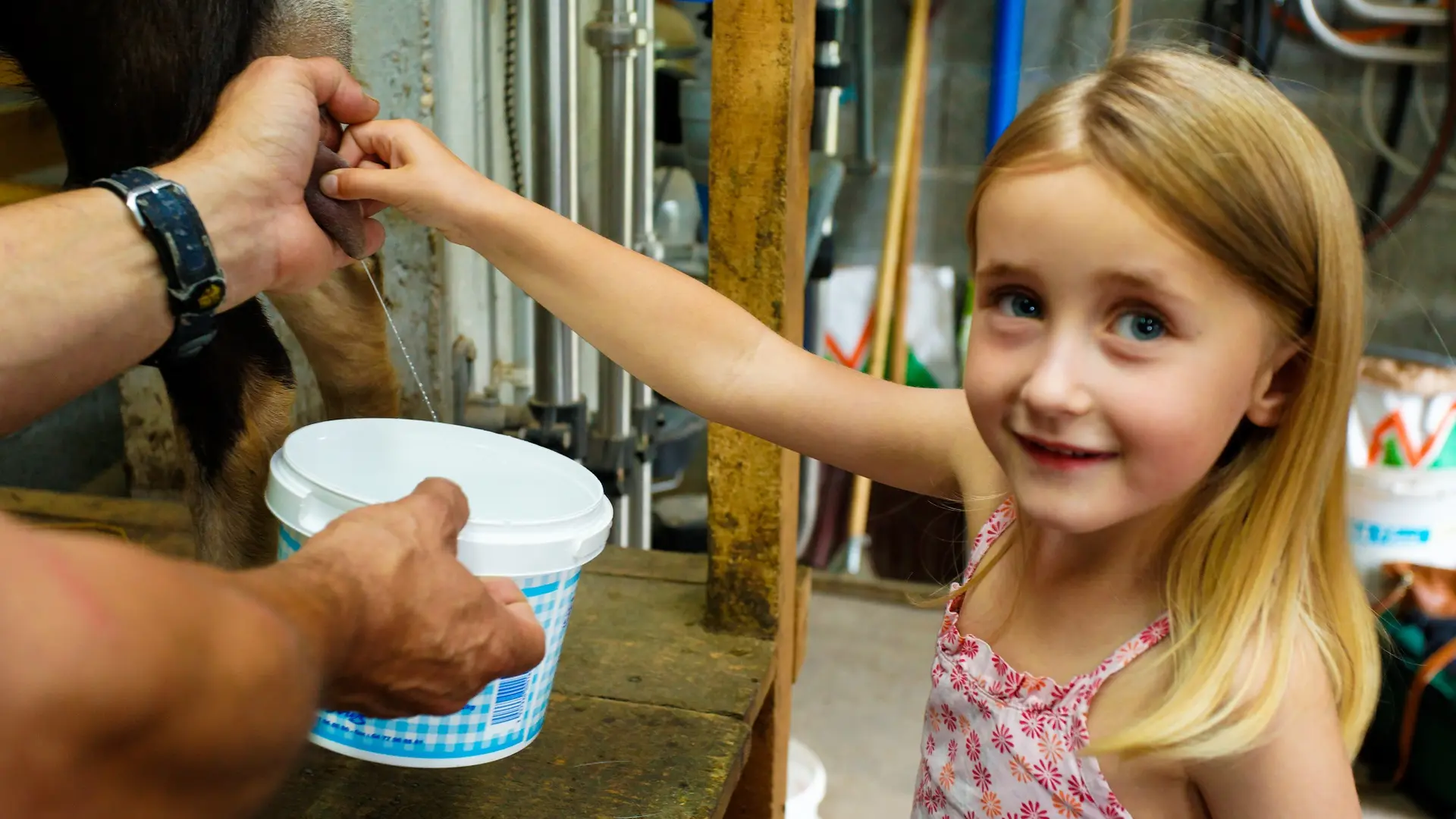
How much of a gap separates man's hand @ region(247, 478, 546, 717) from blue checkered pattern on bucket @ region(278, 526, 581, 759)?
0.36ft

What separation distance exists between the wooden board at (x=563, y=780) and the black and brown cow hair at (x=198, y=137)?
0.21 metres

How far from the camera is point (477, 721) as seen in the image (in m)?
0.86

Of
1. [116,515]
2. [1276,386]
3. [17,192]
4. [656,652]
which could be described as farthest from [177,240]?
[1276,386]

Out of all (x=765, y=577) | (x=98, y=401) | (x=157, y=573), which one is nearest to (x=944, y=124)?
(x=765, y=577)

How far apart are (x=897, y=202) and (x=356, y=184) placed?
5.54ft

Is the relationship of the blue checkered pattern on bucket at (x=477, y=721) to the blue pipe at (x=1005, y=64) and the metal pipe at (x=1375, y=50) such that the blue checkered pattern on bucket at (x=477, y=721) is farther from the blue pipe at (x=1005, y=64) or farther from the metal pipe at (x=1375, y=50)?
the metal pipe at (x=1375, y=50)

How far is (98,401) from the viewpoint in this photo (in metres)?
0.93

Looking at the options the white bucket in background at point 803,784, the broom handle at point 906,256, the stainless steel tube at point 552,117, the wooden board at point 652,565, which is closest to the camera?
the stainless steel tube at point 552,117

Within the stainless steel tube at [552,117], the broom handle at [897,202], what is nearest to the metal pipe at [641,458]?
the stainless steel tube at [552,117]

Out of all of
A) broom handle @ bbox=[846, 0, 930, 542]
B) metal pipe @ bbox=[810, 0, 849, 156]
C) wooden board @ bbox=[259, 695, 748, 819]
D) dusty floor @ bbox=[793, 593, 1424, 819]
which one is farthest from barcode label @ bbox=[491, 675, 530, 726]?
broom handle @ bbox=[846, 0, 930, 542]

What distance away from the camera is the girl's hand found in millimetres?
924

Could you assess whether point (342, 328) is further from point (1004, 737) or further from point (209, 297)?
point (1004, 737)

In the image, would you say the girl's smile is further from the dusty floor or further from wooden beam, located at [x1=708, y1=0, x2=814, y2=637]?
the dusty floor

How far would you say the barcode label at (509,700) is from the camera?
0.86m
